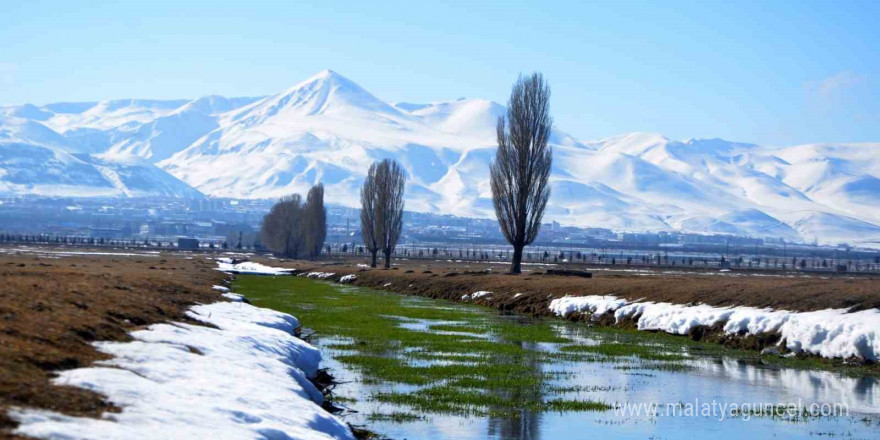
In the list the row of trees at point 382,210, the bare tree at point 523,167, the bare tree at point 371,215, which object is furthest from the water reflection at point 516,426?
the bare tree at point 371,215

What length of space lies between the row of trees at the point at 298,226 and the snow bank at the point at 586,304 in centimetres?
9939

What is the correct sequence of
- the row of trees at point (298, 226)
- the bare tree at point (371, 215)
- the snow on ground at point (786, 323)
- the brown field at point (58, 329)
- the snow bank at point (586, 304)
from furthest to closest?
the row of trees at point (298, 226)
the bare tree at point (371, 215)
the snow bank at point (586, 304)
the snow on ground at point (786, 323)
the brown field at point (58, 329)

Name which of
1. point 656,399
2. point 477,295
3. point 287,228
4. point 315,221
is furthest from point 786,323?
point 287,228

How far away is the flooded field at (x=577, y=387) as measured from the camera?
17172 mm

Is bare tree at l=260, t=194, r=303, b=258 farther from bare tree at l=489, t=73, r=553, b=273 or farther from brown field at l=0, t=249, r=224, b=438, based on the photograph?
brown field at l=0, t=249, r=224, b=438

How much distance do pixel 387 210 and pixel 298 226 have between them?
58.0 meters

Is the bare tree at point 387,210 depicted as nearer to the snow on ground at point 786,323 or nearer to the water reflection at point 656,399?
the snow on ground at point 786,323

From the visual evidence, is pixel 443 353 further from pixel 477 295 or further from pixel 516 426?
pixel 477 295

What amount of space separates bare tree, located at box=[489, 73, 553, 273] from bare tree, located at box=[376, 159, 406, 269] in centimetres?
3561

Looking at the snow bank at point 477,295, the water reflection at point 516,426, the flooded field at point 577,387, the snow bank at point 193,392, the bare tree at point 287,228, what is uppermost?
the bare tree at point 287,228

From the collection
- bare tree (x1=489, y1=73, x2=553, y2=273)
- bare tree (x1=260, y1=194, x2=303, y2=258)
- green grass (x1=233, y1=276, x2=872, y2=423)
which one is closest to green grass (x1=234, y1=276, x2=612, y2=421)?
green grass (x1=233, y1=276, x2=872, y2=423)

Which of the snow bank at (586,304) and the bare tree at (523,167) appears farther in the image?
the bare tree at (523,167)

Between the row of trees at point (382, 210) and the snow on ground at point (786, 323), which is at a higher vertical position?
the row of trees at point (382, 210)

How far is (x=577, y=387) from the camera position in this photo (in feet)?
70.2
